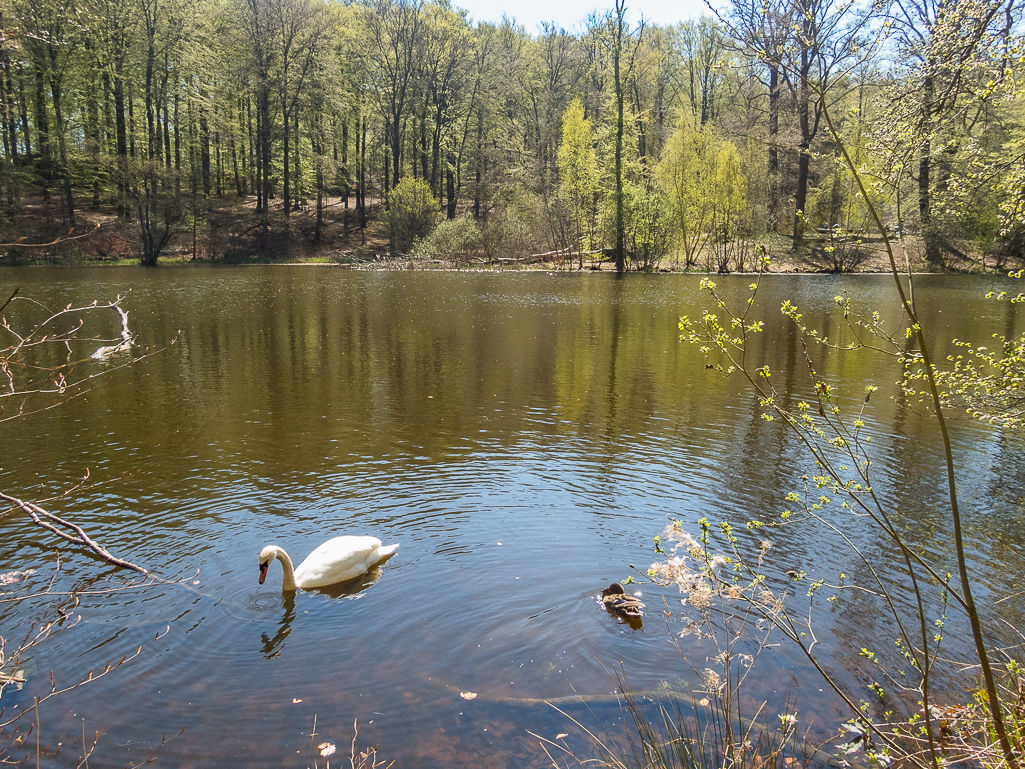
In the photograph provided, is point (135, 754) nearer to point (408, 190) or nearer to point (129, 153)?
point (408, 190)

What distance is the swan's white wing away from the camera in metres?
5.73

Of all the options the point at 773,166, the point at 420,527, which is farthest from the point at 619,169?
the point at 420,527

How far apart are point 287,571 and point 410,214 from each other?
4365cm

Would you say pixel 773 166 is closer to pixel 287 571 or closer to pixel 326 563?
pixel 326 563

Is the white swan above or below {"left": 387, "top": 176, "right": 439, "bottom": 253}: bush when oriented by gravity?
below

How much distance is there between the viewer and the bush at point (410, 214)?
46406 millimetres

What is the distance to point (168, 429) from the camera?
9883 millimetres

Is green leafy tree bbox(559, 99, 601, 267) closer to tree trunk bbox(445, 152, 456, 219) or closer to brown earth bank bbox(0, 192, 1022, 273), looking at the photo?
brown earth bank bbox(0, 192, 1022, 273)

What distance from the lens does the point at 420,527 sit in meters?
7.01

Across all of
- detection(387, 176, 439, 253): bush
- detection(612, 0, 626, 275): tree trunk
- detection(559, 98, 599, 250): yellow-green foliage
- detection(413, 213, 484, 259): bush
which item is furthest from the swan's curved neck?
detection(387, 176, 439, 253): bush

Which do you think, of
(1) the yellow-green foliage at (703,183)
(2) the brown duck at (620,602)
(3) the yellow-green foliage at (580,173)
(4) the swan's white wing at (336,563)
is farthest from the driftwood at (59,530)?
(1) the yellow-green foliage at (703,183)

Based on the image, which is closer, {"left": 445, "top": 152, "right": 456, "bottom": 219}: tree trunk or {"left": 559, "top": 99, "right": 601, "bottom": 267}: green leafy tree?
{"left": 559, "top": 99, "right": 601, "bottom": 267}: green leafy tree

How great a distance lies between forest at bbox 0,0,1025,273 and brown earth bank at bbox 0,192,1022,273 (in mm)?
184

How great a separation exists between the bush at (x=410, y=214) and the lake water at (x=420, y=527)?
32535 millimetres
